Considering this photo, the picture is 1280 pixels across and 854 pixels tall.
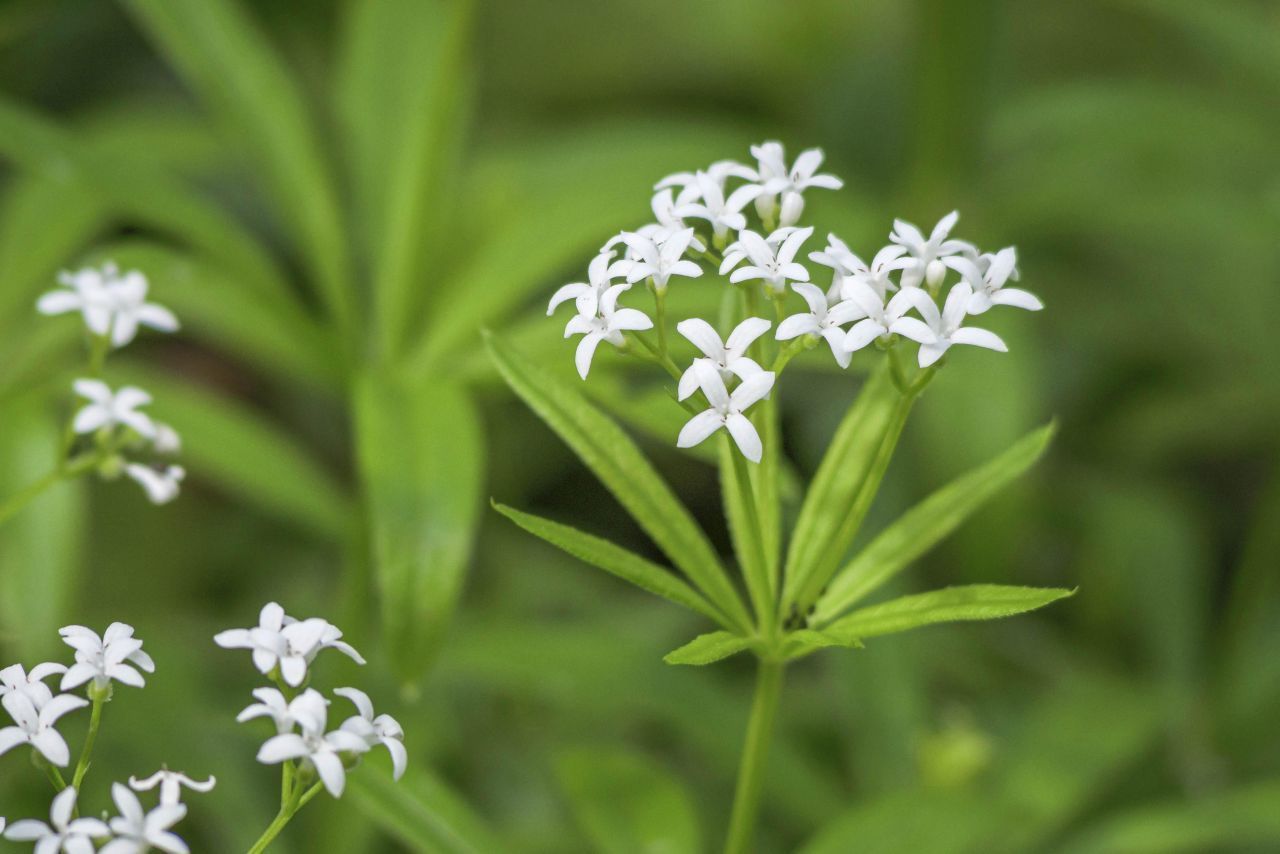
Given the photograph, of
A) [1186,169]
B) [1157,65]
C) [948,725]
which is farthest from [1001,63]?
[948,725]

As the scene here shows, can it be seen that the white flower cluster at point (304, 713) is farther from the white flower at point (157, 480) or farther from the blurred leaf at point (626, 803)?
the blurred leaf at point (626, 803)

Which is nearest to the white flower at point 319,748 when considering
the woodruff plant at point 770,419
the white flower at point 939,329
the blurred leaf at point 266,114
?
the woodruff plant at point 770,419

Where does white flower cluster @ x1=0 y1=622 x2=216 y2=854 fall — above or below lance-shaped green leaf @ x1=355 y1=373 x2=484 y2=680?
below

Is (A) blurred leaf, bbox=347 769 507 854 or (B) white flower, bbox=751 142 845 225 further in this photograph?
(A) blurred leaf, bbox=347 769 507 854

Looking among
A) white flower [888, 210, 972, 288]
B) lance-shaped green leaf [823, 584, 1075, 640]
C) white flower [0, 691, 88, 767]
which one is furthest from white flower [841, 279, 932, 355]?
white flower [0, 691, 88, 767]

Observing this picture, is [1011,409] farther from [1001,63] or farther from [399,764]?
[399,764]

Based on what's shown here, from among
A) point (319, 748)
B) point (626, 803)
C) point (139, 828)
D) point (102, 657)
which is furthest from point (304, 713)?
point (626, 803)

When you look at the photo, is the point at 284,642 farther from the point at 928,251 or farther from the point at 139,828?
the point at 928,251

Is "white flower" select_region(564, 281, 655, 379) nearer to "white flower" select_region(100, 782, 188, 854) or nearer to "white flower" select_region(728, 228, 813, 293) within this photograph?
"white flower" select_region(728, 228, 813, 293)
